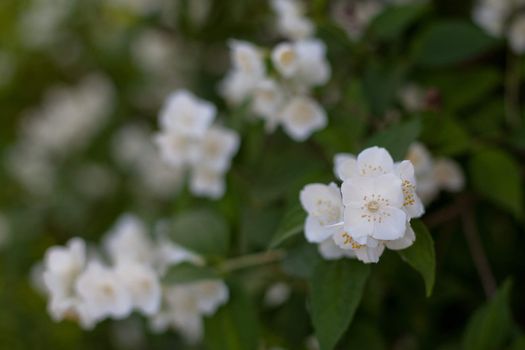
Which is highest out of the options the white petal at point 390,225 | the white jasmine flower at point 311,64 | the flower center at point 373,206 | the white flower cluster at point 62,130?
the white flower cluster at point 62,130

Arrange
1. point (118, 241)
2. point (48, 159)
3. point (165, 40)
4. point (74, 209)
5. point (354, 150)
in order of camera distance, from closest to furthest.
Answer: point (354, 150) < point (118, 241) < point (165, 40) < point (74, 209) < point (48, 159)

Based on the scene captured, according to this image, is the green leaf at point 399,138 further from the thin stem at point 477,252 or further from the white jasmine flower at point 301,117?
the thin stem at point 477,252

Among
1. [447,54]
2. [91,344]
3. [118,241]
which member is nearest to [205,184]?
[118,241]

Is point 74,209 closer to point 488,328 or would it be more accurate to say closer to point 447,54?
point 447,54

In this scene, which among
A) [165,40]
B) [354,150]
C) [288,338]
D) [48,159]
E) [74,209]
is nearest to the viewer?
[354,150]

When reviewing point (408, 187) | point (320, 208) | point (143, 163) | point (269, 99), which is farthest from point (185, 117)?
point (143, 163)

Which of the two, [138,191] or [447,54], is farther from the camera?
[138,191]

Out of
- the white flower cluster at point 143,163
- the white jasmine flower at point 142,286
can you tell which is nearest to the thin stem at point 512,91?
the white jasmine flower at point 142,286
